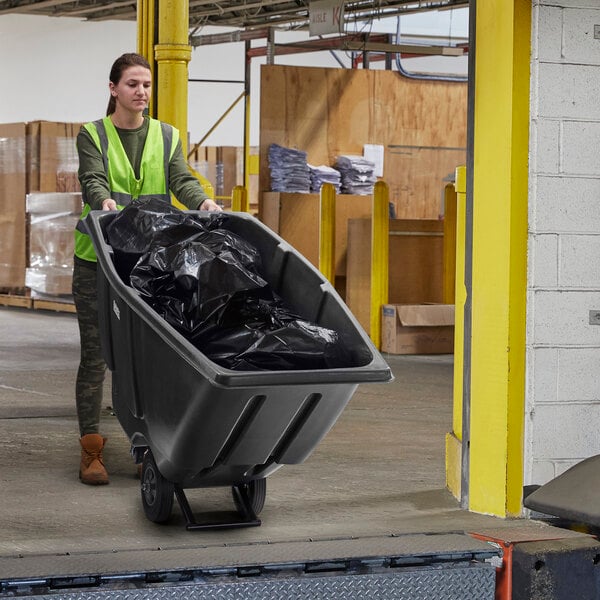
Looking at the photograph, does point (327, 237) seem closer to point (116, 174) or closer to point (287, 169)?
point (287, 169)

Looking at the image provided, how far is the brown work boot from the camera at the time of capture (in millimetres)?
5164

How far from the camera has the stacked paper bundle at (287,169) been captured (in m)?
13.3

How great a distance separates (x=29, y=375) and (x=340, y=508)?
473 cm

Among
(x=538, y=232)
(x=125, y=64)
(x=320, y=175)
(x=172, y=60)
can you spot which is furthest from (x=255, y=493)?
(x=320, y=175)

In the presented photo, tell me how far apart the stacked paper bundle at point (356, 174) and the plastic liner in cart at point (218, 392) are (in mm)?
9074

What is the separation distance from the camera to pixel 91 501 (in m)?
4.84

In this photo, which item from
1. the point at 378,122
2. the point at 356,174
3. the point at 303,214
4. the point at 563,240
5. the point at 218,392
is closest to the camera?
the point at 218,392

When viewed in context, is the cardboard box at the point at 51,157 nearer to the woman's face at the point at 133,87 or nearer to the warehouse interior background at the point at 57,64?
the warehouse interior background at the point at 57,64

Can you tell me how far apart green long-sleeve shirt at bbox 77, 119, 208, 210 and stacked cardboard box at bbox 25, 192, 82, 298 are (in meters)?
9.37

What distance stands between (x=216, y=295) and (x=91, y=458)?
1488mm

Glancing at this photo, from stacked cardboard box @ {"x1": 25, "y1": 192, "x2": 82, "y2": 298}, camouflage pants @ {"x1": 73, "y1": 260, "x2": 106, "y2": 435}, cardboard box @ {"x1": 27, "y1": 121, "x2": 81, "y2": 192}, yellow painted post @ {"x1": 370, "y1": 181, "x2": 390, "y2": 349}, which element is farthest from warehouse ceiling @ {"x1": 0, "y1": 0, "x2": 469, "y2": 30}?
camouflage pants @ {"x1": 73, "y1": 260, "x2": 106, "y2": 435}

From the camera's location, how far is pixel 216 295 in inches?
163

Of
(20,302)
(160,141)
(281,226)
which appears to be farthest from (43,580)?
(20,302)

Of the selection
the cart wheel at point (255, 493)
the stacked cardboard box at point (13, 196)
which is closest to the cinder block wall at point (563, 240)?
the cart wheel at point (255, 493)
